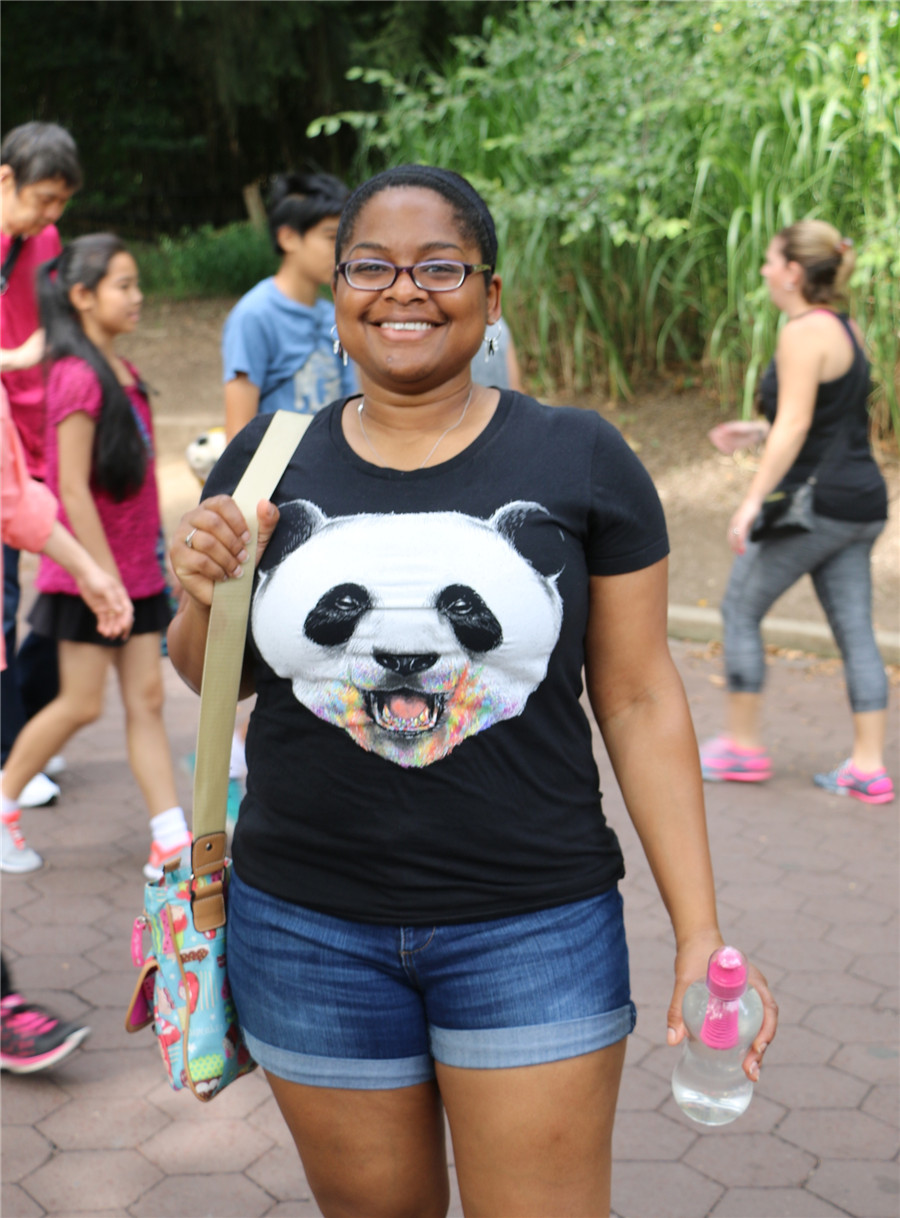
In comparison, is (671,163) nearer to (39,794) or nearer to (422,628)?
(39,794)

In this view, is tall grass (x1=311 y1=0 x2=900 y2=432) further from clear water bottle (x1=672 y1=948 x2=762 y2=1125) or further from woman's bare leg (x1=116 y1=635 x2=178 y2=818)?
clear water bottle (x1=672 y1=948 x2=762 y2=1125)

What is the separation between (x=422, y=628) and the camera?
1.82 metres

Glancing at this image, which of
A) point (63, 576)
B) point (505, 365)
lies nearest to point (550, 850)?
point (63, 576)

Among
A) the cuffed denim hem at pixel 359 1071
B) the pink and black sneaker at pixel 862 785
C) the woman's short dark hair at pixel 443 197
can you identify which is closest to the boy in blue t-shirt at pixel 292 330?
the pink and black sneaker at pixel 862 785

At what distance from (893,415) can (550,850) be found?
800cm

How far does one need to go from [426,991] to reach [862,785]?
3.69 metres

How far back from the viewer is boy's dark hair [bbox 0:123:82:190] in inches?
181

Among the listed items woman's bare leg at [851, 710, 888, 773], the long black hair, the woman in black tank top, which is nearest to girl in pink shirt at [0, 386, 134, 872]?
the long black hair

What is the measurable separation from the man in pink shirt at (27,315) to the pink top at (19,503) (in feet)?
3.81

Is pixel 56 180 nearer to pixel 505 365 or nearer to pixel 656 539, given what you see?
pixel 505 365

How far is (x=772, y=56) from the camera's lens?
9.73 metres

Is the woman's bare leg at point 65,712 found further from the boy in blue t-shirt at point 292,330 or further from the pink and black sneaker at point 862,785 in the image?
the pink and black sneaker at point 862,785

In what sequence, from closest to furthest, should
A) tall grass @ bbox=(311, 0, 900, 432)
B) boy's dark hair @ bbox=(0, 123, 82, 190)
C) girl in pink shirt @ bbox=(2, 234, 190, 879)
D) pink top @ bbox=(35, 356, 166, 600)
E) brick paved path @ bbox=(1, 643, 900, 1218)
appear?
brick paved path @ bbox=(1, 643, 900, 1218)
girl in pink shirt @ bbox=(2, 234, 190, 879)
pink top @ bbox=(35, 356, 166, 600)
boy's dark hair @ bbox=(0, 123, 82, 190)
tall grass @ bbox=(311, 0, 900, 432)

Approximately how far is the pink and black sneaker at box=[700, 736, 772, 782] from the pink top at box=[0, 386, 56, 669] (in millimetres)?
3024
